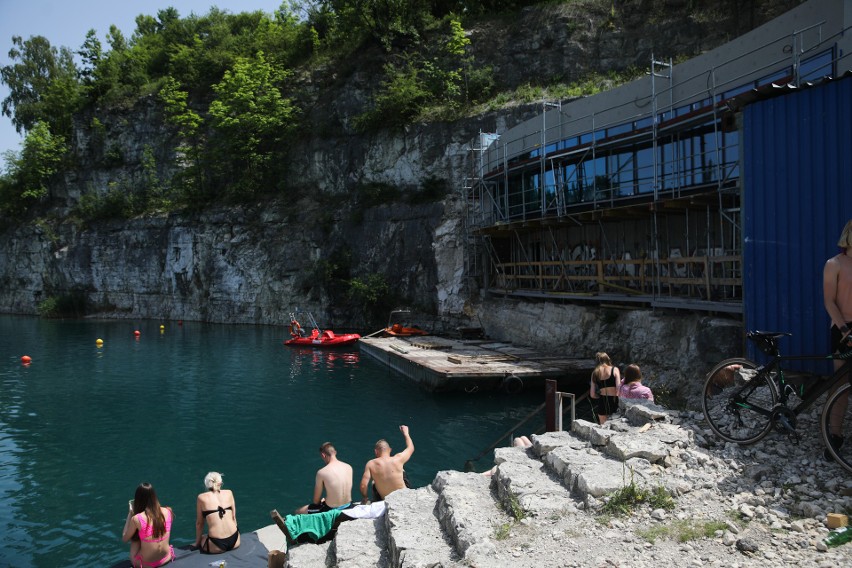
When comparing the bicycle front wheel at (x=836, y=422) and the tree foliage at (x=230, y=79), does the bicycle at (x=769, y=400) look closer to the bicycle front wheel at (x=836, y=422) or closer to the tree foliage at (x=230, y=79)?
the bicycle front wheel at (x=836, y=422)

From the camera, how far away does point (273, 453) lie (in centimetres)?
1421

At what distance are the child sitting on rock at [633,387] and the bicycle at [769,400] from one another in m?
2.20

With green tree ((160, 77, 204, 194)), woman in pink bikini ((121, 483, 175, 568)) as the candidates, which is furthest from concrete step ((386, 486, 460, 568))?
green tree ((160, 77, 204, 194))

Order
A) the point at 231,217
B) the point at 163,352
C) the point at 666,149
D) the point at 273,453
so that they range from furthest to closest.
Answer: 1. the point at 231,217
2. the point at 163,352
3. the point at 666,149
4. the point at 273,453

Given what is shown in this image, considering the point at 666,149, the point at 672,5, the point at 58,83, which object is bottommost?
the point at 666,149

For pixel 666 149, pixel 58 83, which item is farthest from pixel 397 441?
pixel 58 83

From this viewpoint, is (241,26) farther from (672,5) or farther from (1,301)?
(672,5)

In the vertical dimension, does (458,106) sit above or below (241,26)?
below

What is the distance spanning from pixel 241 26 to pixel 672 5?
Answer: 143ft

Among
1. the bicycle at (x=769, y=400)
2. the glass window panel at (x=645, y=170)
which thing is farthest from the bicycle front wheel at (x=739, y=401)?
the glass window panel at (x=645, y=170)

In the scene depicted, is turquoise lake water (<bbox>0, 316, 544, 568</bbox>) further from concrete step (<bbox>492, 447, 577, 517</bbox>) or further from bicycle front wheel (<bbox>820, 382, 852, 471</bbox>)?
bicycle front wheel (<bbox>820, 382, 852, 471</bbox>)

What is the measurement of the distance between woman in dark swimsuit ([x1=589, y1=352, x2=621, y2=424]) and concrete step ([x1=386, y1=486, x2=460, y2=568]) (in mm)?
4340

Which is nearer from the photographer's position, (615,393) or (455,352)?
(615,393)

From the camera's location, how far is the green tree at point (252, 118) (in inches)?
A: 1845
